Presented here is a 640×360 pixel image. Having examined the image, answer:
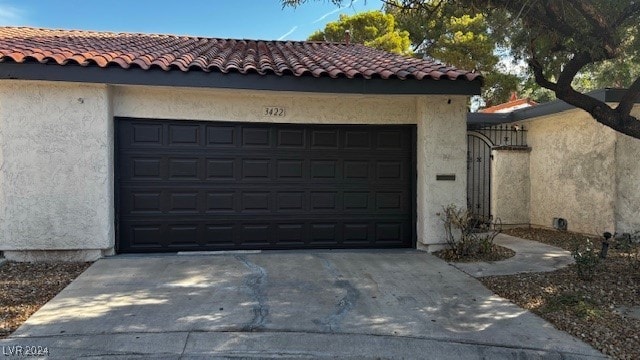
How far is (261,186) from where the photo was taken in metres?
8.02

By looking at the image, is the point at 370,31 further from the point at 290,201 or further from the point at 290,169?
the point at 290,201

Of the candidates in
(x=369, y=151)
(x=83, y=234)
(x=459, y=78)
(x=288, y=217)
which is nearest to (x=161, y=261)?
(x=83, y=234)

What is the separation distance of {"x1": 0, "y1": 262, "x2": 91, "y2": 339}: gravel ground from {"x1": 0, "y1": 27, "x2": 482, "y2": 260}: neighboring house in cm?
39

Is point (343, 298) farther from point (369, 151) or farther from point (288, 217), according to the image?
point (369, 151)

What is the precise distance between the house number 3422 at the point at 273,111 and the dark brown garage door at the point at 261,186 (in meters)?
0.22

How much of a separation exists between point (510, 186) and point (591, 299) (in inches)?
253

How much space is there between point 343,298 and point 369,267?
161cm

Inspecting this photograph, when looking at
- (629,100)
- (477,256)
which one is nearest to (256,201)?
(477,256)

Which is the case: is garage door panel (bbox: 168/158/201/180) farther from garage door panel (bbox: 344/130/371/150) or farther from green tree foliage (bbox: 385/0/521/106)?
green tree foliage (bbox: 385/0/521/106)

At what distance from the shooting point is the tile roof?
6887 mm

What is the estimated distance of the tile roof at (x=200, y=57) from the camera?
6.89m

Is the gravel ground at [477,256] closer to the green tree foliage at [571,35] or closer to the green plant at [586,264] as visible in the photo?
the green plant at [586,264]

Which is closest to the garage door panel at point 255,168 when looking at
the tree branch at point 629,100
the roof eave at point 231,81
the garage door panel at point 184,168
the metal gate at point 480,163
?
the garage door panel at point 184,168

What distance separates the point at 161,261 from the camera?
23.3ft
